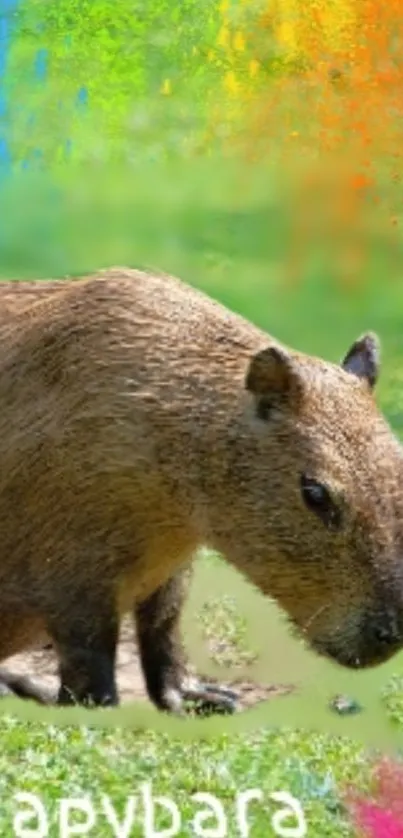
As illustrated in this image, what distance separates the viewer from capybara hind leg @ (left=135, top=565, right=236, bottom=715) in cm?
826

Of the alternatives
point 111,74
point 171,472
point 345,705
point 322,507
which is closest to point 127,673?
point 345,705

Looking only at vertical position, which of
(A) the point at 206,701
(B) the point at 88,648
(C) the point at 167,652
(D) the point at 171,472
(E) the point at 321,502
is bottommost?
(A) the point at 206,701

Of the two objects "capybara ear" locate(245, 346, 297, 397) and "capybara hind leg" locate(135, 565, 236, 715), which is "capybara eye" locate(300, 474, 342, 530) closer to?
"capybara ear" locate(245, 346, 297, 397)

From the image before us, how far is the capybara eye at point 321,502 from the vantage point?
7148 mm

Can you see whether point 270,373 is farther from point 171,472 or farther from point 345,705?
point 345,705

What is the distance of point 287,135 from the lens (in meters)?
14.9

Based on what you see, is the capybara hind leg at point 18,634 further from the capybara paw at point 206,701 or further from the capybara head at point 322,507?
the capybara head at point 322,507

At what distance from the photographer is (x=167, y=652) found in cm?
846

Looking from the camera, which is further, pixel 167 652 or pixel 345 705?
pixel 345 705

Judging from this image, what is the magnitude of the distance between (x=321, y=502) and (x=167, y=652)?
1.53m

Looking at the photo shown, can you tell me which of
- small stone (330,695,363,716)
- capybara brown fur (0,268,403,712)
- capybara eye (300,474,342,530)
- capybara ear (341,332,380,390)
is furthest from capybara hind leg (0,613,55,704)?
capybara ear (341,332,380,390)

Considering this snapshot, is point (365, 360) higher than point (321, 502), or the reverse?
point (365, 360)

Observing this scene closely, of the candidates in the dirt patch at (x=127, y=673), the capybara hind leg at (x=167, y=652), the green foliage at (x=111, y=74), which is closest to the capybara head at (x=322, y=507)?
the capybara hind leg at (x=167, y=652)

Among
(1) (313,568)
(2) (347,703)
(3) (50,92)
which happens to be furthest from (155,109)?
(1) (313,568)
